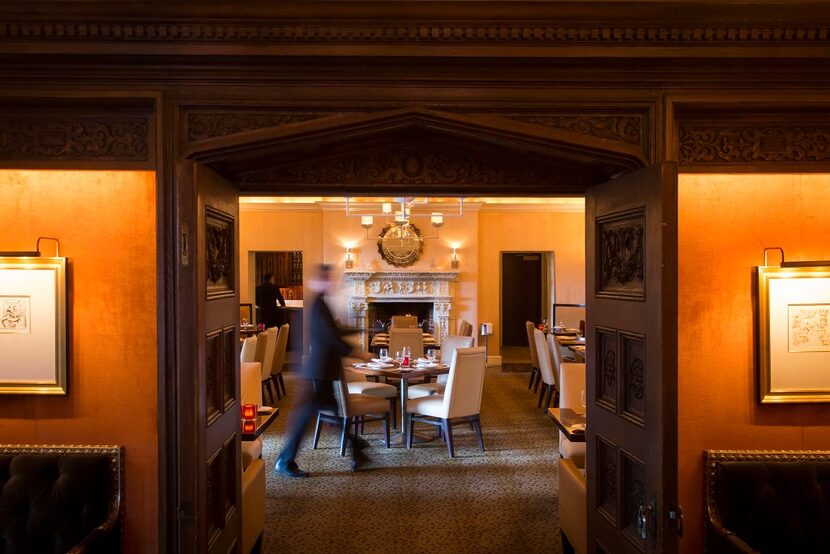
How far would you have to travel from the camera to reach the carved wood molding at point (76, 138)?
8.13ft

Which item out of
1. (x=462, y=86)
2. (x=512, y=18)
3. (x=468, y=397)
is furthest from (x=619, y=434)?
(x=468, y=397)

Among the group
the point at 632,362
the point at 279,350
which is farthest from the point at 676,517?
the point at 279,350

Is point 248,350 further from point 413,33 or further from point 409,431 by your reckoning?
point 413,33

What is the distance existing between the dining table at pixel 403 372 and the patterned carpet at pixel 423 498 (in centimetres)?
27

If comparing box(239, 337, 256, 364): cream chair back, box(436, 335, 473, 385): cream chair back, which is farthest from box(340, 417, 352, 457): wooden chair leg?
box(436, 335, 473, 385): cream chair back

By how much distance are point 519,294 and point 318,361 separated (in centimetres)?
936

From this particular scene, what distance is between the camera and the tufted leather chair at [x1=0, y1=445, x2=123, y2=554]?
2.54 m

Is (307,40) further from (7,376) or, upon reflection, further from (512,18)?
(7,376)

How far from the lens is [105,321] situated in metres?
2.63

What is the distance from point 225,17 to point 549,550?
3.51 meters

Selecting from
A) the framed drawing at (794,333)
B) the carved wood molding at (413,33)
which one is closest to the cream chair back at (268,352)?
the carved wood molding at (413,33)

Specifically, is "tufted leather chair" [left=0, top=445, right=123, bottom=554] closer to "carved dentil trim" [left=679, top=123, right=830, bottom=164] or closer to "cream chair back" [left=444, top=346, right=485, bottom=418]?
"carved dentil trim" [left=679, top=123, right=830, bottom=164]

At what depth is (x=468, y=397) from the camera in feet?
18.3

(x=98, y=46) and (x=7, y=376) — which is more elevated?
(x=98, y=46)
